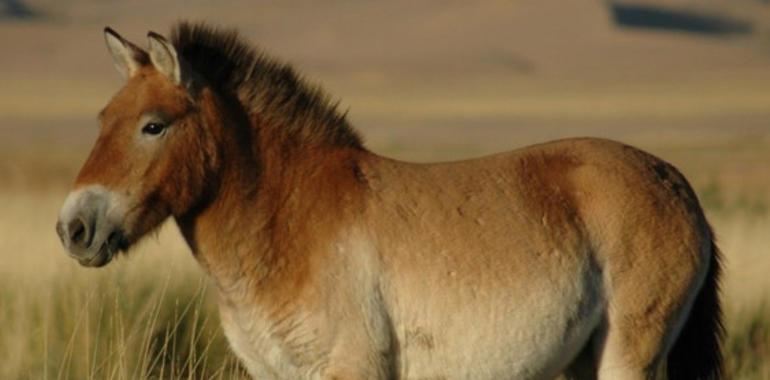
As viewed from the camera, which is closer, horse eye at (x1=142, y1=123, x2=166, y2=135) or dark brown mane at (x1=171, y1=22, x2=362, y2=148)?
horse eye at (x1=142, y1=123, x2=166, y2=135)

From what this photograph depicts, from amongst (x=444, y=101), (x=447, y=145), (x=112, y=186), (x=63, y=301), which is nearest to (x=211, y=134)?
(x=112, y=186)

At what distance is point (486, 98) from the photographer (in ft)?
277

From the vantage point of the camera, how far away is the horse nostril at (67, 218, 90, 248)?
578 cm

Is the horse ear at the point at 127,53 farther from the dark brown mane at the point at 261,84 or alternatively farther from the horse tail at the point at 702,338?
the horse tail at the point at 702,338

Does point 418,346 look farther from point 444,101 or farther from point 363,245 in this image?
point 444,101

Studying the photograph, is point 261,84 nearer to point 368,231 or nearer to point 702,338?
point 368,231

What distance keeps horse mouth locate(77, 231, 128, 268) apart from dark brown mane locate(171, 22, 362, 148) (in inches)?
31.9

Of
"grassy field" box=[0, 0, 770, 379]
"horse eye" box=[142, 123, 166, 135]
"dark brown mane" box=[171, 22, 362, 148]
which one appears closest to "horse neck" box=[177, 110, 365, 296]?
"dark brown mane" box=[171, 22, 362, 148]

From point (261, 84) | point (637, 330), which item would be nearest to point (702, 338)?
point (637, 330)

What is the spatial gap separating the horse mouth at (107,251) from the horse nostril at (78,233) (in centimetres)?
8

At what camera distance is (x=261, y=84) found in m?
6.37

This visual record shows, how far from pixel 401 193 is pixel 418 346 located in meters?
0.69

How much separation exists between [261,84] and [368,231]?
845 mm

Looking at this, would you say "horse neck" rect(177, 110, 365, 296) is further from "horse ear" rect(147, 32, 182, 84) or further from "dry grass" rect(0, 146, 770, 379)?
"dry grass" rect(0, 146, 770, 379)
